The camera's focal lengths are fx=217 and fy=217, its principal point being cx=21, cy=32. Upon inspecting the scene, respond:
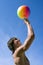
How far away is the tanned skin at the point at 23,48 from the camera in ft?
20.7

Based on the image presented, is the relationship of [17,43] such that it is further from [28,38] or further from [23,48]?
[28,38]

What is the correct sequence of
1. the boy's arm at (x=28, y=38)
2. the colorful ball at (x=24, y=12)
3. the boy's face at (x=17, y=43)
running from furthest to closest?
the colorful ball at (x=24, y=12)
the boy's face at (x=17, y=43)
the boy's arm at (x=28, y=38)

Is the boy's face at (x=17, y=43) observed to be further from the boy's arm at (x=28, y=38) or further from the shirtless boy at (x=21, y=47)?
the boy's arm at (x=28, y=38)

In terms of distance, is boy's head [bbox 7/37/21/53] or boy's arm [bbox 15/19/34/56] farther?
boy's head [bbox 7/37/21/53]

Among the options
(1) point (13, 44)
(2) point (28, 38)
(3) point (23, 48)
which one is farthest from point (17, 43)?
(2) point (28, 38)

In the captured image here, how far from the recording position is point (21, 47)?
6.66m

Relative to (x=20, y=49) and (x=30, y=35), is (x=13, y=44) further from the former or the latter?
(x=30, y=35)

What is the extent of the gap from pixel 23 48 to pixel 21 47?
4.6 inches

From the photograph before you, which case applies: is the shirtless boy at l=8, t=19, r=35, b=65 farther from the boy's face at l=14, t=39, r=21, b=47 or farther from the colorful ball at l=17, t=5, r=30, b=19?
the colorful ball at l=17, t=5, r=30, b=19

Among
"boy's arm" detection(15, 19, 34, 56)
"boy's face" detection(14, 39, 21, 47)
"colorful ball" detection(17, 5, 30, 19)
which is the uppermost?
"colorful ball" detection(17, 5, 30, 19)

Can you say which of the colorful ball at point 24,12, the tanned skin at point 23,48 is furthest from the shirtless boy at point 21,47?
the colorful ball at point 24,12

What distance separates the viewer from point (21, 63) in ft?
22.7

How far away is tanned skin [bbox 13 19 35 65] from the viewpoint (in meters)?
6.32

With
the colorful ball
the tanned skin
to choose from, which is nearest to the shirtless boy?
the tanned skin
